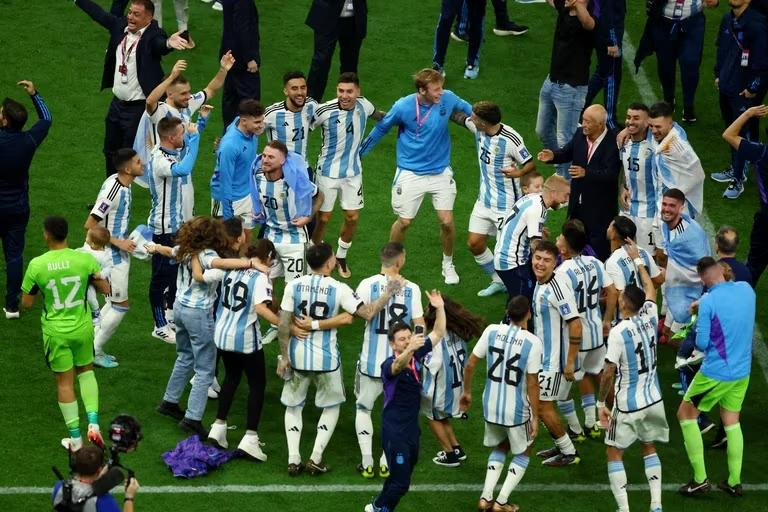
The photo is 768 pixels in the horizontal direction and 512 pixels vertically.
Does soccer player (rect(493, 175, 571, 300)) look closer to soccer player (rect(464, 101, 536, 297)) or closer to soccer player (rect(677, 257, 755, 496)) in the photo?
soccer player (rect(464, 101, 536, 297))

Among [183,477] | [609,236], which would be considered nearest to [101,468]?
[183,477]

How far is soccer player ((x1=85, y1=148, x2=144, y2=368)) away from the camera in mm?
12195

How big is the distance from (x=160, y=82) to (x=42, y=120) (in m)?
1.80

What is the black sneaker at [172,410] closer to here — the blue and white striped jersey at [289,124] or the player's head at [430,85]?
the blue and white striped jersey at [289,124]

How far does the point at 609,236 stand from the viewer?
Result: 469 inches

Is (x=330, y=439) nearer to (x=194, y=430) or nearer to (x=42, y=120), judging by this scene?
(x=194, y=430)

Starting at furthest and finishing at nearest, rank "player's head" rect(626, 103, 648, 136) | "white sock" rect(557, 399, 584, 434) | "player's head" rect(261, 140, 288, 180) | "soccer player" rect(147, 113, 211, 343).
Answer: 1. "player's head" rect(626, 103, 648, 136)
2. "soccer player" rect(147, 113, 211, 343)
3. "player's head" rect(261, 140, 288, 180)
4. "white sock" rect(557, 399, 584, 434)

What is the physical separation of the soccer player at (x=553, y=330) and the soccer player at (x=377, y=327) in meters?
0.96

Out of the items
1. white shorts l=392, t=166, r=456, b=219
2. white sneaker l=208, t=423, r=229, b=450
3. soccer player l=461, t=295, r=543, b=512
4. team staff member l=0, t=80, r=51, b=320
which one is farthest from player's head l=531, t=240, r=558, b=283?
team staff member l=0, t=80, r=51, b=320

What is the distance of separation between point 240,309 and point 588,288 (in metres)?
2.73

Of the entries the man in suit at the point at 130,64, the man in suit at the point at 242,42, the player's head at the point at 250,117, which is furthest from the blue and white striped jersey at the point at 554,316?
the man in suit at the point at 242,42

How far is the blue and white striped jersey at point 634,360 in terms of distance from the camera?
10391 millimetres

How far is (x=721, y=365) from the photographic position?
1070cm

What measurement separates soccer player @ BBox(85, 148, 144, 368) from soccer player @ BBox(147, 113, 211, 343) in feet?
1.24
